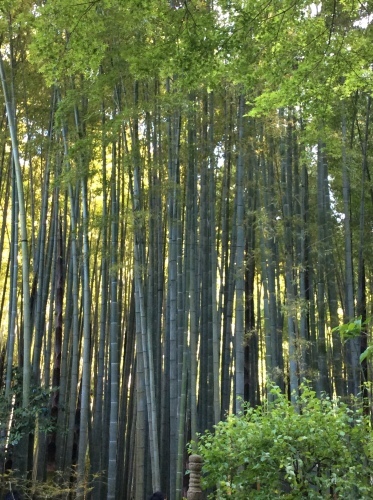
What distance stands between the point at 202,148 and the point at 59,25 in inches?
121

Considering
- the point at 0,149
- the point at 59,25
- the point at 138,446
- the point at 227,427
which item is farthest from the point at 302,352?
the point at 0,149

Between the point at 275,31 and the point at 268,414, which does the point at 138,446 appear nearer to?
the point at 268,414

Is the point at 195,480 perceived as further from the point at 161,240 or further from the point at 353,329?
the point at 161,240

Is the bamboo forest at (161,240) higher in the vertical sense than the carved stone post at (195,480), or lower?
higher

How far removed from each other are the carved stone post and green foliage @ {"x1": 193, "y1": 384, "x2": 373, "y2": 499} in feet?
0.20

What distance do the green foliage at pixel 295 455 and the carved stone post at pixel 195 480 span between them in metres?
0.06

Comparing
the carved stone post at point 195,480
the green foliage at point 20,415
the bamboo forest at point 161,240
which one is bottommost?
the carved stone post at point 195,480

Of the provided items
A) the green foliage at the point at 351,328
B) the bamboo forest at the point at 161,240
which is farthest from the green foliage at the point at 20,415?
the green foliage at the point at 351,328

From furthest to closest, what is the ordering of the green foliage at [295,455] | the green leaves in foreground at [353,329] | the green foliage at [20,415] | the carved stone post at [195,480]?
the green foliage at [20,415]
the carved stone post at [195,480]
the green foliage at [295,455]
the green leaves in foreground at [353,329]

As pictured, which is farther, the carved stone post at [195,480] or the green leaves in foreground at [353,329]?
the carved stone post at [195,480]

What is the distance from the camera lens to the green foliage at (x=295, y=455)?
111 inches

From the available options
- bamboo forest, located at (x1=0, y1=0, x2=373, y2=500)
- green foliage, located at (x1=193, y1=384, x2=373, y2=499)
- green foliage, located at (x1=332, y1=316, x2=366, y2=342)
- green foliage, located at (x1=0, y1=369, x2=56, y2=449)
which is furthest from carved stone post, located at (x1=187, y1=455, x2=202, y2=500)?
green foliage, located at (x1=0, y1=369, x2=56, y2=449)

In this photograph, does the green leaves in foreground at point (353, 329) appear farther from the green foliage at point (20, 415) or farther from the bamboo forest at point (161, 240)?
the green foliage at point (20, 415)

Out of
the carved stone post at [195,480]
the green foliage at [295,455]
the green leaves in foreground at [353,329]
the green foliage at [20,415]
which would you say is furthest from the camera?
the green foliage at [20,415]
